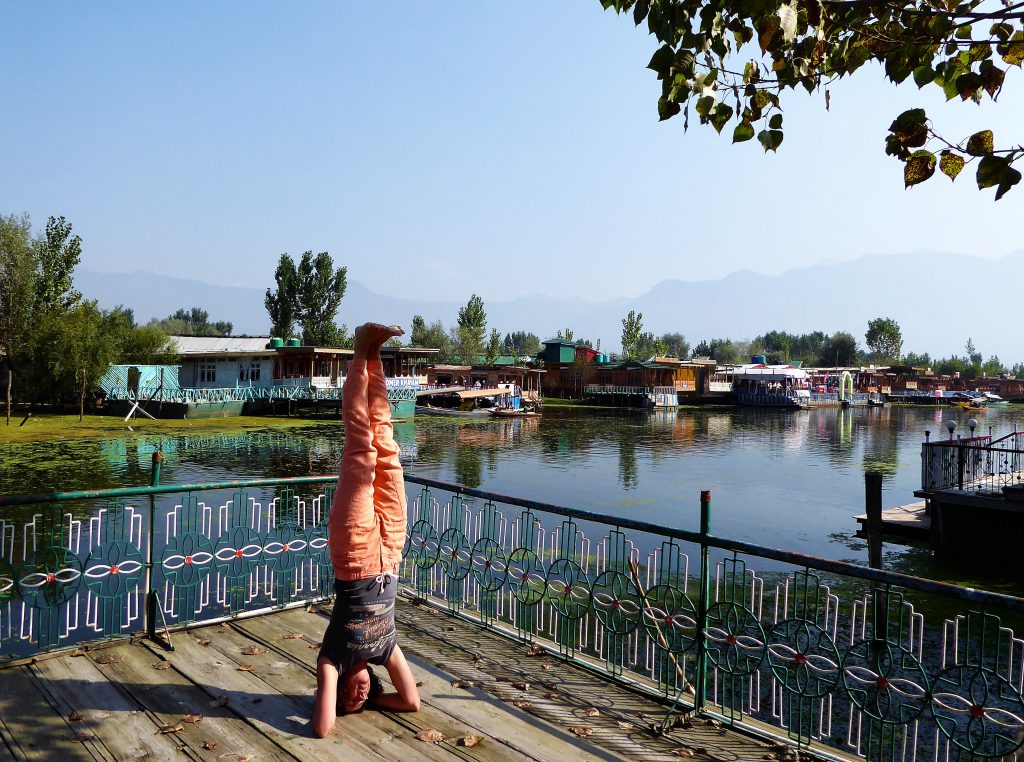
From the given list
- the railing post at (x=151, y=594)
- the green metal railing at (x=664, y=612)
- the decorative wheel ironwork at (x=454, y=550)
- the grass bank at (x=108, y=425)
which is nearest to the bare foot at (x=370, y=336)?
the green metal railing at (x=664, y=612)

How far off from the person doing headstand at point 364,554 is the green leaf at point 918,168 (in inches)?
109

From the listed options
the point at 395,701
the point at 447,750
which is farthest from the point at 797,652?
the point at 395,701

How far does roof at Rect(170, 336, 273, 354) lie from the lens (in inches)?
1821

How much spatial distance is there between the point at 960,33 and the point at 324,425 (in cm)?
3728

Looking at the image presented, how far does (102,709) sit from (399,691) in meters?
1.74

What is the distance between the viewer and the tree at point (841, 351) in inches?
4525

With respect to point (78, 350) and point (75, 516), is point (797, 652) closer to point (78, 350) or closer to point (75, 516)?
point (75, 516)

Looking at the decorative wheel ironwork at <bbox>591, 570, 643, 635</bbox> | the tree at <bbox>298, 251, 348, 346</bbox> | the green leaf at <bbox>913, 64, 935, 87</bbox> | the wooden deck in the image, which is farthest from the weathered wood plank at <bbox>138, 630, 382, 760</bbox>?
the tree at <bbox>298, 251, 348, 346</bbox>

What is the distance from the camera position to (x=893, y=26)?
13.5 feet

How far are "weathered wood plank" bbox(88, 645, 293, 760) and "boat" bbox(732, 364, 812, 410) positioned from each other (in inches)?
2830

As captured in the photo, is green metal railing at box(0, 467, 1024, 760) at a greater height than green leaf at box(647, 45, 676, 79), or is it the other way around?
green leaf at box(647, 45, 676, 79)

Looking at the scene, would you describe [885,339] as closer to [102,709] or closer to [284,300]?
[284,300]

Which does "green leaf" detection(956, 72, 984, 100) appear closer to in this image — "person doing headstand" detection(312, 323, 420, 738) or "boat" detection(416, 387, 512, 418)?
"person doing headstand" detection(312, 323, 420, 738)

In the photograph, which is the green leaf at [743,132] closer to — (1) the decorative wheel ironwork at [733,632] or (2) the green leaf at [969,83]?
(2) the green leaf at [969,83]
